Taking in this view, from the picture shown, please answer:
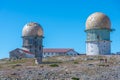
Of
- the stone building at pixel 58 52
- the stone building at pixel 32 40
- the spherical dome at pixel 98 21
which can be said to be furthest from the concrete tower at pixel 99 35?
the stone building at pixel 58 52

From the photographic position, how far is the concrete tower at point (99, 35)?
76188 mm

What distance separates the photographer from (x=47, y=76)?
39.8 meters

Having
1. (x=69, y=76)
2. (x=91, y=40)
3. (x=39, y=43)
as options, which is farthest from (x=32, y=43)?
(x=69, y=76)

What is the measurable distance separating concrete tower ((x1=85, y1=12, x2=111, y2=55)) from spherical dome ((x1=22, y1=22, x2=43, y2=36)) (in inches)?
663

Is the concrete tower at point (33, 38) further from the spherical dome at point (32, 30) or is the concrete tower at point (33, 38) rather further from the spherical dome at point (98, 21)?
the spherical dome at point (98, 21)

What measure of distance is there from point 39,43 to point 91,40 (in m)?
18.7

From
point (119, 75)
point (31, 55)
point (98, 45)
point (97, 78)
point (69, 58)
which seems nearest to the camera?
point (97, 78)

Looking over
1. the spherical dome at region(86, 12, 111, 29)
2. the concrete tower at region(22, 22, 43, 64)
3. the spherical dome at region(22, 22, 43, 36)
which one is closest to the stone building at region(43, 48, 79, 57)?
the concrete tower at region(22, 22, 43, 64)

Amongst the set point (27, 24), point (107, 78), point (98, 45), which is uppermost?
point (27, 24)

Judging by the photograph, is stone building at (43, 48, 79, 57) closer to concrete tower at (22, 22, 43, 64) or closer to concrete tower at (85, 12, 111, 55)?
concrete tower at (22, 22, 43, 64)

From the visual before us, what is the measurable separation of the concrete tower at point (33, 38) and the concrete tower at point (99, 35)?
55.9ft

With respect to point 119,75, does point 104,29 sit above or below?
above

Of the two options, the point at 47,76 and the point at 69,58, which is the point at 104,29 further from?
the point at 47,76

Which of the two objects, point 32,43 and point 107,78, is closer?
point 107,78
